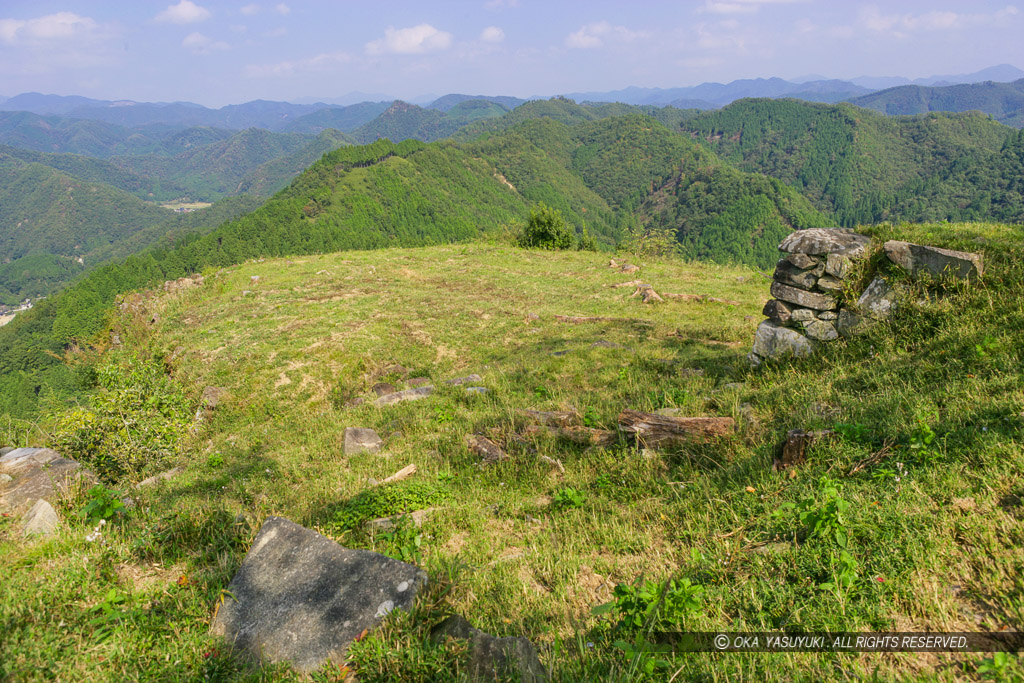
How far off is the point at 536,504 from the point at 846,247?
7.85 meters

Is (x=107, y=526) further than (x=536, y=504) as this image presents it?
No

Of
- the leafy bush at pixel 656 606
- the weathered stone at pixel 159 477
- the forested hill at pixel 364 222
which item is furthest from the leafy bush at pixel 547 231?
the forested hill at pixel 364 222

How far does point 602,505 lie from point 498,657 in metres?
2.79

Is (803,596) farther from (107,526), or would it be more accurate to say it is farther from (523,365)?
(523,365)

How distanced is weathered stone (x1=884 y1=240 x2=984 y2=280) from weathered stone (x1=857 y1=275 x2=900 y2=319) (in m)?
0.42

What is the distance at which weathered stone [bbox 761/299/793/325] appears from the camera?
29.9 ft

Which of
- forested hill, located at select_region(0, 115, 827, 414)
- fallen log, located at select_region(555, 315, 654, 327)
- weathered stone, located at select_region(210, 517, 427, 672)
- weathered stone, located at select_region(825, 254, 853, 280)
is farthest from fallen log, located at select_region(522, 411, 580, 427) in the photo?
forested hill, located at select_region(0, 115, 827, 414)

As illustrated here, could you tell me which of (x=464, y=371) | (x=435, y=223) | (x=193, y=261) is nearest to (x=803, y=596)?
(x=464, y=371)

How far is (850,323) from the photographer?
27.5ft

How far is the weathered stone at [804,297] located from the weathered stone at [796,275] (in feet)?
0.31

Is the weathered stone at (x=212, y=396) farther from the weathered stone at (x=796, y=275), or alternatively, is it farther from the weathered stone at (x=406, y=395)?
the weathered stone at (x=796, y=275)

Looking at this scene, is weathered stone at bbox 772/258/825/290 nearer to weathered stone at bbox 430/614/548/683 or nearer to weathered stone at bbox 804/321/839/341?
weathered stone at bbox 804/321/839/341

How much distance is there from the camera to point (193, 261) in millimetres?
102500

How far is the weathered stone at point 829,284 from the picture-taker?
8.64 m
